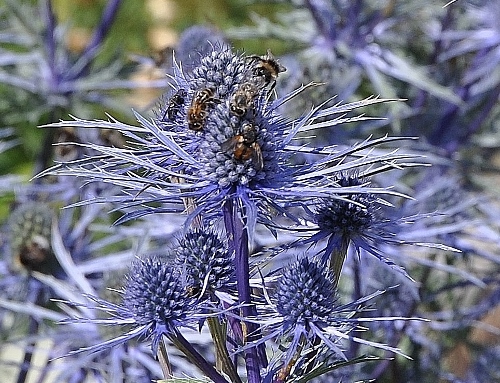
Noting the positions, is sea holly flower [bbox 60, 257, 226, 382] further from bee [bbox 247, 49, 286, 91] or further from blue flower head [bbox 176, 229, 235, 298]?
bee [bbox 247, 49, 286, 91]

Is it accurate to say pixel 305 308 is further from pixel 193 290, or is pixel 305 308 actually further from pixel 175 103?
pixel 175 103

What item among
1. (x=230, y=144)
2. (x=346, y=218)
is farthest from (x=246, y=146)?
(x=346, y=218)

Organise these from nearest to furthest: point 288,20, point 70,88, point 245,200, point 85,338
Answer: point 245,200 → point 85,338 → point 70,88 → point 288,20

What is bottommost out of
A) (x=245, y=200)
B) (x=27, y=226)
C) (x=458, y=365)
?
(x=245, y=200)

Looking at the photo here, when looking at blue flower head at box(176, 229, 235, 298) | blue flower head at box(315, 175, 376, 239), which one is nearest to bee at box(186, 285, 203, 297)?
blue flower head at box(176, 229, 235, 298)

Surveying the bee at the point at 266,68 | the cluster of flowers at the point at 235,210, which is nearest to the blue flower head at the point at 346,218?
the cluster of flowers at the point at 235,210

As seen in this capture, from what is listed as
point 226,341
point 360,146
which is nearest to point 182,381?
point 226,341

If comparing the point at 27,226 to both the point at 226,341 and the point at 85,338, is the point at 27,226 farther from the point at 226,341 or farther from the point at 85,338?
the point at 226,341

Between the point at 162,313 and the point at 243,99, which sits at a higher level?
the point at 243,99
